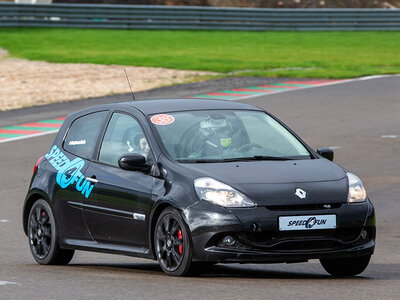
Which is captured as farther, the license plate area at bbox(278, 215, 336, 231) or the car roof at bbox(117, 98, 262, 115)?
the car roof at bbox(117, 98, 262, 115)

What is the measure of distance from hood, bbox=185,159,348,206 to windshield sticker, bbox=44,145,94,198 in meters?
1.25

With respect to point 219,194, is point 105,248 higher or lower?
lower

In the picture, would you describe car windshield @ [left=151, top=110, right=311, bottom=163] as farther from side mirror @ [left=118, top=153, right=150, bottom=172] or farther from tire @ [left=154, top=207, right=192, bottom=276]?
tire @ [left=154, top=207, right=192, bottom=276]

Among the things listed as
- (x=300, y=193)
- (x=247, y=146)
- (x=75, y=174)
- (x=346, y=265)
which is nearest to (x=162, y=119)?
(x=247, y=146)

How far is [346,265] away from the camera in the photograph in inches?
354

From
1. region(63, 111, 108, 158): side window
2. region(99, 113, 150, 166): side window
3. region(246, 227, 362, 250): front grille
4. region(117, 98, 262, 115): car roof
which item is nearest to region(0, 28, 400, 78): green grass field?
region(63, 111, 108, 158): side window

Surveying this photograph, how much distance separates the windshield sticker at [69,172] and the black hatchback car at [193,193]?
0.04 feet

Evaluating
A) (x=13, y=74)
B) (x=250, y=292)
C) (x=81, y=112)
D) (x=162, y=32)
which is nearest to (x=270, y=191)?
(x=250, y=292)

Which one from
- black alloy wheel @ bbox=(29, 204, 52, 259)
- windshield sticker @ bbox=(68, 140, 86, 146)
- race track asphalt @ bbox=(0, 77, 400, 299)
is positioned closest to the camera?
race track asphalt @ bbox=(0, 77, 400, 299)

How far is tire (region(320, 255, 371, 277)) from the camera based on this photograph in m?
8.92

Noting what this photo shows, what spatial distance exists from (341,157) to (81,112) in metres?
7.90

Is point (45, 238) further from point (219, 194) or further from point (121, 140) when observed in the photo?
point (219, 194)

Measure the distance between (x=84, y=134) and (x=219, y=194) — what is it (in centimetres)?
225

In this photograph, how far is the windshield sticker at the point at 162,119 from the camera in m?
9.47
